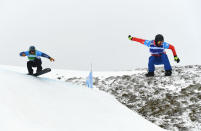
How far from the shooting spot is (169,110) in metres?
7.32

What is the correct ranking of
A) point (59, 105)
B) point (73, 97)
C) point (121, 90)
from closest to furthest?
point (59, 105) → point (73, 97) → point (121, 90)

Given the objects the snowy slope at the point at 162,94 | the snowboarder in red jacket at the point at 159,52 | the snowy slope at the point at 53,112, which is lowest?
the snowy slope at the point at 162,94

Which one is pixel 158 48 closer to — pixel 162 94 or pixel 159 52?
pixel 159 52

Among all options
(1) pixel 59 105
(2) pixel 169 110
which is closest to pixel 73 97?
(1) pixel 59 105

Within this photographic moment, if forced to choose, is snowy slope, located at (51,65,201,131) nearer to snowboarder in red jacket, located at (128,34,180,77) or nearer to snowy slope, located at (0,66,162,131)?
snowboarder in red jacket, located at (128,34,180,77)

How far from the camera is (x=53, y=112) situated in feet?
12.6

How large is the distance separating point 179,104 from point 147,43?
2.64 m

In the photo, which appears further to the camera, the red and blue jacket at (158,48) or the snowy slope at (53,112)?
the red and blue jacket at (158,48)

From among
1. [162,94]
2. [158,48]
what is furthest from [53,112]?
[158,48]

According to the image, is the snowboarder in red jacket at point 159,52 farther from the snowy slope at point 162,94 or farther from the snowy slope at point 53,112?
the snowy slope at point 53,112

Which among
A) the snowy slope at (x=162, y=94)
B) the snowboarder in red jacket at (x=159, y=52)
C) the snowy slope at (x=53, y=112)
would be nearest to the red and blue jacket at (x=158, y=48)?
the snowboarder in red jacket at (x=159, y=52)

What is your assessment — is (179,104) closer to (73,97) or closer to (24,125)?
(73,97)

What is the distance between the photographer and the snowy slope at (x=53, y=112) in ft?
10.6

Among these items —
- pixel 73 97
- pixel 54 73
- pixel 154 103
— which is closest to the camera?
pixel 73 97
